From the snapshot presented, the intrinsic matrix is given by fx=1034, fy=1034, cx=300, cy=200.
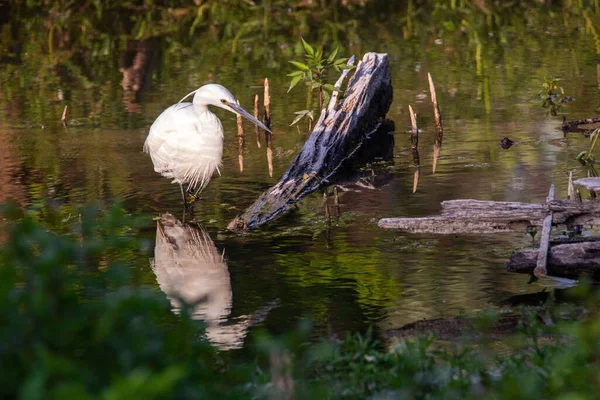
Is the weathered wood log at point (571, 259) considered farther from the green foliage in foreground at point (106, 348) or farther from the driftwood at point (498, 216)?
the green foliage in foreground at point (106, 348)

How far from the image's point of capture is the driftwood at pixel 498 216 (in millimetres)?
6914

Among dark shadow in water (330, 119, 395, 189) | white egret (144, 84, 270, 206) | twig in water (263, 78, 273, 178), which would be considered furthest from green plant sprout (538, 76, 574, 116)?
white egret (144, 84, 270, 206)

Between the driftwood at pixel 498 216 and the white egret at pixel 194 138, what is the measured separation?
2.82 m

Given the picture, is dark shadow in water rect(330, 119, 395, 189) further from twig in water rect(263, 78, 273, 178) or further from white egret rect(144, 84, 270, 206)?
white egret rect(144, 84, 270, 206)

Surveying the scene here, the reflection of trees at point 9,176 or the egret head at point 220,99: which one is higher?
the egret head at point 220,99

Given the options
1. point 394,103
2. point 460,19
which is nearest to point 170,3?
point 460,19

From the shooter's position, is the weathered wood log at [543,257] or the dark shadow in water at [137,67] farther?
the dark shadow in water at [137,67]

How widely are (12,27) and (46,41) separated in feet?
7.66

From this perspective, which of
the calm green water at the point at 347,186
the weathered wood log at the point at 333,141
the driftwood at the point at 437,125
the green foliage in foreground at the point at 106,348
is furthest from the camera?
the driftwood at the point at 437,125

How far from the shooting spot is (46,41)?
22.2 meters

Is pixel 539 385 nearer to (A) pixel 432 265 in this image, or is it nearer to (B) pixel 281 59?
(A) pixel 432 265

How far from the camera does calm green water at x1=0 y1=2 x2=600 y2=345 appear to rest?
7316mm

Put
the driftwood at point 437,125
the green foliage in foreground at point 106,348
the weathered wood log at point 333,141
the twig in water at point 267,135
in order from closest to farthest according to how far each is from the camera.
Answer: the green foliage in foreground at point 106,348
the weathered wood log at point 333,141
the twig in water at point 267,135
the driftwood at point 437,125

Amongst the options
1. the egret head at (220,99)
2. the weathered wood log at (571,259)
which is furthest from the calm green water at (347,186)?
the egret head at (220,99)
